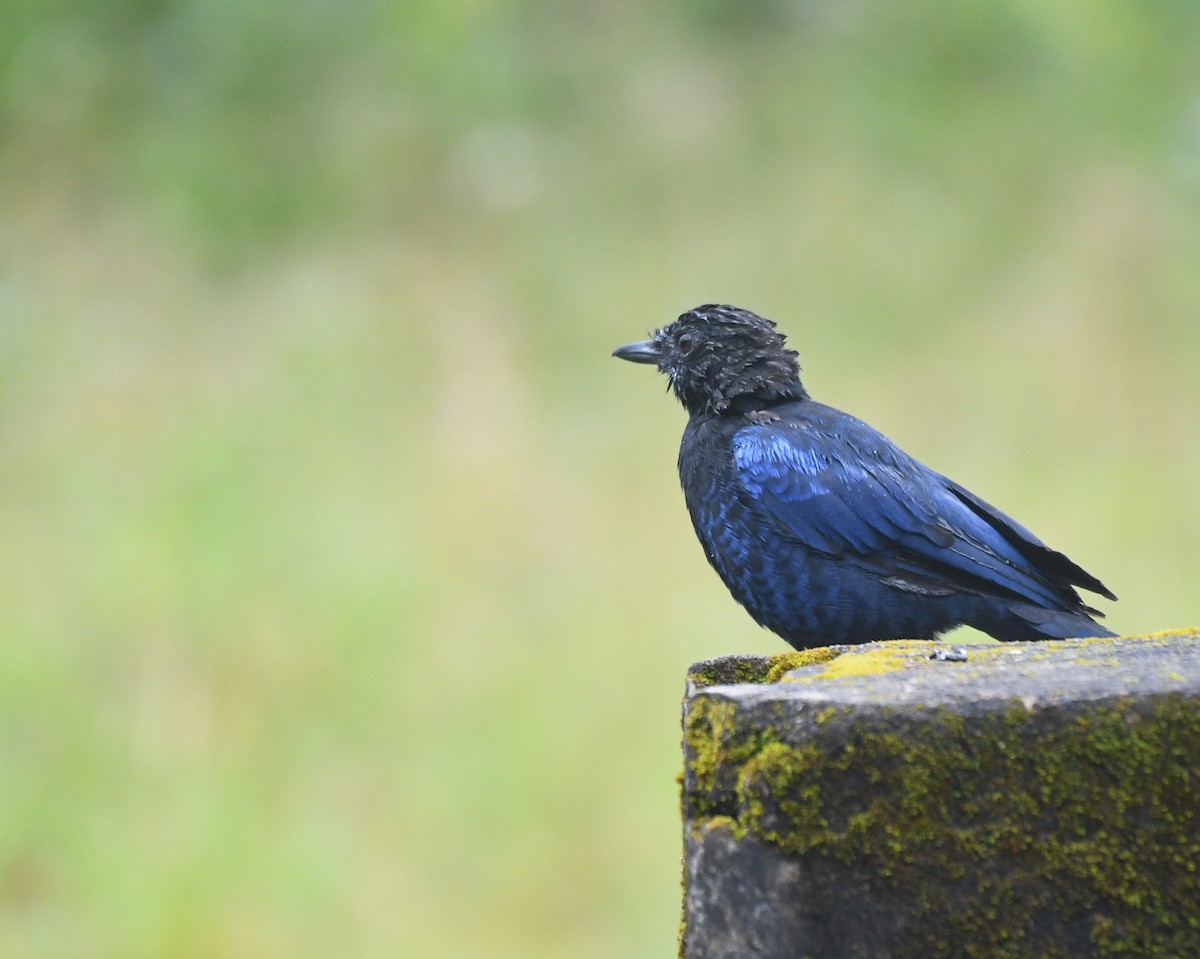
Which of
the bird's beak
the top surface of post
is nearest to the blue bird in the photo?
the bird's beak

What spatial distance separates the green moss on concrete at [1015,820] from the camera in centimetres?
158

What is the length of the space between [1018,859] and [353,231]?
675 centimetres

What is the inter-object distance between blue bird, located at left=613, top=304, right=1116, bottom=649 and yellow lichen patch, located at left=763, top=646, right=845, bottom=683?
1.42m

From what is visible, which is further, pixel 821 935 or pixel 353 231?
pixel 353 231

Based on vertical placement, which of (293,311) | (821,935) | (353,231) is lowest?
(821,935)

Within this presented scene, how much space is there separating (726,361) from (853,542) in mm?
859

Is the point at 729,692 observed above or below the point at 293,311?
below

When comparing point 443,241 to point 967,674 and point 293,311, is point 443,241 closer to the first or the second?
point 293,311

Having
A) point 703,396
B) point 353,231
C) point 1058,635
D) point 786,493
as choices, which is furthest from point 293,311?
point 1058,635

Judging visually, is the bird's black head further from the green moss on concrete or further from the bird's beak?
Answer: the green moss on concrete

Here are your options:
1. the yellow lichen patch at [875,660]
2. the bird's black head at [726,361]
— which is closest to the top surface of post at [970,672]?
the yellow lichen patch at [875,660]

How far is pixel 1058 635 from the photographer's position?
3.38 metres

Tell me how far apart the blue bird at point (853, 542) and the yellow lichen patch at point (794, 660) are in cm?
142

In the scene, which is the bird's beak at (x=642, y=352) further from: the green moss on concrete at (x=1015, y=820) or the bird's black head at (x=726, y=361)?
the green moss on concrete at (x=1015, y=820)
